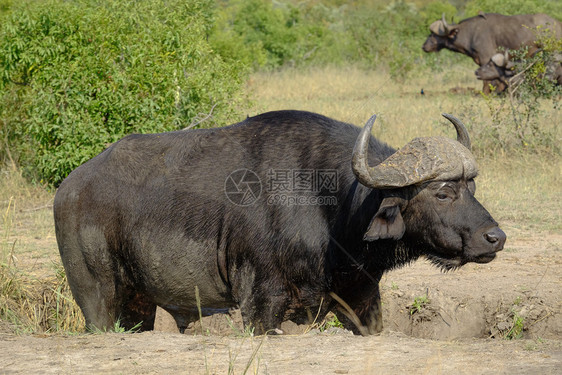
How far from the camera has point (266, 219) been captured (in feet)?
15.3

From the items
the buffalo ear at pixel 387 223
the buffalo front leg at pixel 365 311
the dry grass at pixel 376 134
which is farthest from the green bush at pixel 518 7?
the buffalo ear at pixel 387 223

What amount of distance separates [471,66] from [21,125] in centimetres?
1610

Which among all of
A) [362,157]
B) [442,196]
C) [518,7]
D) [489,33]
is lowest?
[442,196]

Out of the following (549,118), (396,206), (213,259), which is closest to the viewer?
(396,206)

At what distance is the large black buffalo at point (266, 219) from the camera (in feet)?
14.6

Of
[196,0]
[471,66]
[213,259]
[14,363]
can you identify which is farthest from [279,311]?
[471,66]

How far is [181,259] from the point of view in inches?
192

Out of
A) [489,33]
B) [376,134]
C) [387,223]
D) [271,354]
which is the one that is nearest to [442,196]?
[387,223]

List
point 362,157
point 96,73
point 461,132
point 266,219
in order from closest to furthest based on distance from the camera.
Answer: point 362,157, point 266,219, point 461,132, point 96,73

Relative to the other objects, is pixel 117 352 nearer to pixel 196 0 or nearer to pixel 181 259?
pixel 181 259

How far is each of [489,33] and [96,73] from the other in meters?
12.5

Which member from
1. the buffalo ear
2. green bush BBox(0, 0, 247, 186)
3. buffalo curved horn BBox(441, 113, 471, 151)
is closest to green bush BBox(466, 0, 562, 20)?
green bush BBox(0, 0, 247, 186)

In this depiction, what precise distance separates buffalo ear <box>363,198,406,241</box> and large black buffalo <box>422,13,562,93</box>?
1307 cm

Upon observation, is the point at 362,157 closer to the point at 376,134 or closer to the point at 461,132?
the point at 461,132
